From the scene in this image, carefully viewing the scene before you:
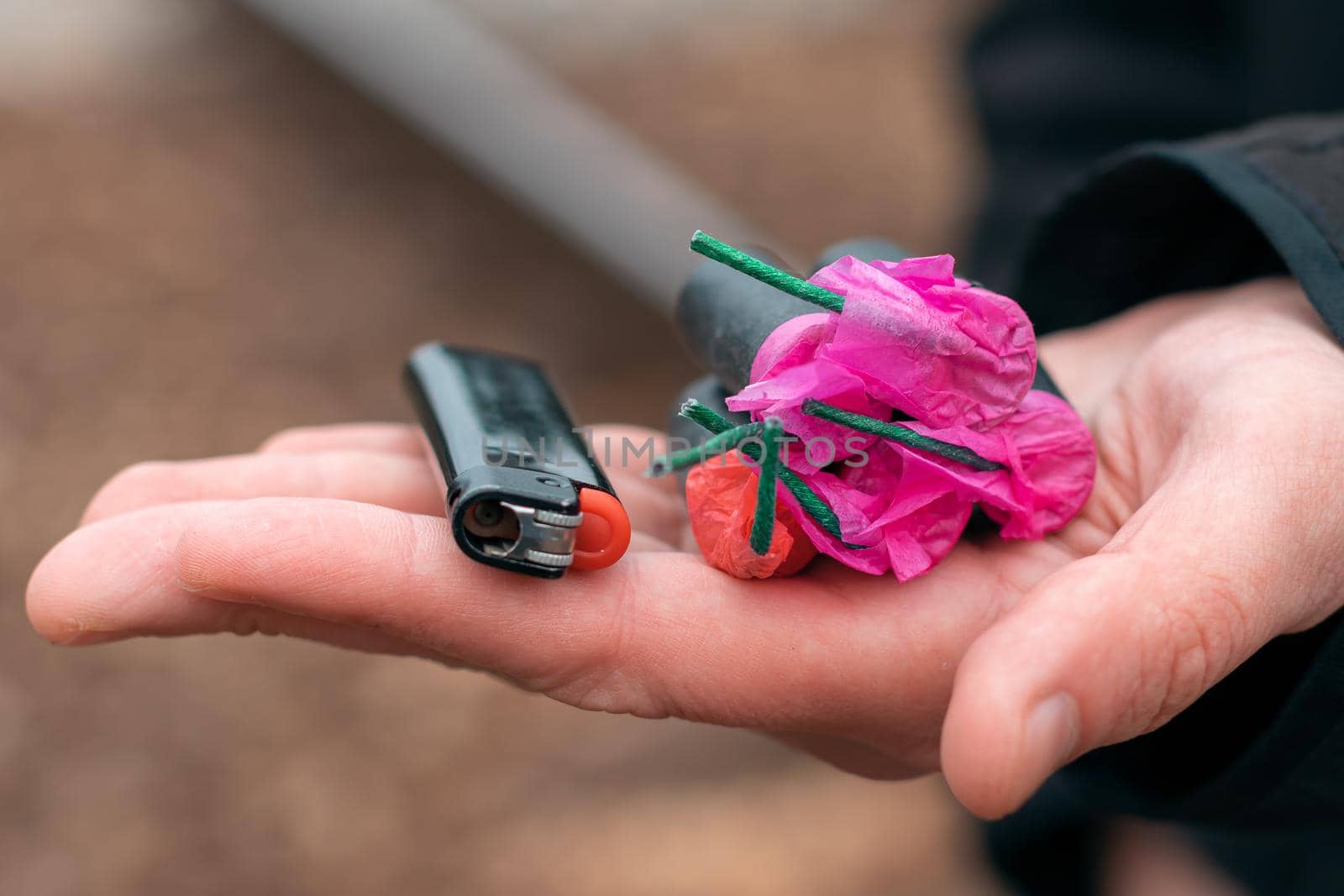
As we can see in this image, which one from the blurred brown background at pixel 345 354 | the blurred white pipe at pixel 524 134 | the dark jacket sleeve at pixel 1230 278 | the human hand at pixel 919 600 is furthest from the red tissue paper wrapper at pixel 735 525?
the blurred white pipe at pixel 524 134

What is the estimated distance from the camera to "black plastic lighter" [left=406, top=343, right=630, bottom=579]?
1354 mm

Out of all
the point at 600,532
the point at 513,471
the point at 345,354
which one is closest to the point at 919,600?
the point at 600,532

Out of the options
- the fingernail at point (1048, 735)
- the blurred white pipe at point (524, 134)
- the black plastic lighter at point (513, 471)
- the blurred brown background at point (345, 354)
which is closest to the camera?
the fingernail at point (1048, 735)

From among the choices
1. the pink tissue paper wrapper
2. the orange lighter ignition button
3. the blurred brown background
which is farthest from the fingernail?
the blurred brown background

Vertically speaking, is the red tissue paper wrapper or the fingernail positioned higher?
the red tissue paper wrapper

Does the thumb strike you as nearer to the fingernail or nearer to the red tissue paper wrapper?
the fingernail

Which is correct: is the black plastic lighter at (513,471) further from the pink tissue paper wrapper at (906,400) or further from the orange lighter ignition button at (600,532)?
the pink tissue paper wrapper at (906,400)

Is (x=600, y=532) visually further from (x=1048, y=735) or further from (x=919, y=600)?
(x=1048, y=735)

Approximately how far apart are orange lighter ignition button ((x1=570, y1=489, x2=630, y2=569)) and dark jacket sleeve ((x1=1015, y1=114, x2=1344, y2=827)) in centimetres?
85

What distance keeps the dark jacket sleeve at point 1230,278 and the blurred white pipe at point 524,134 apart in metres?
2.05

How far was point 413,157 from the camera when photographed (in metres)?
4.92

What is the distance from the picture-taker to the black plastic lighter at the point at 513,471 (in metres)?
1.35

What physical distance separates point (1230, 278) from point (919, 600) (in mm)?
951

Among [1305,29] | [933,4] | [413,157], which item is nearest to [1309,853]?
[1305,29]
